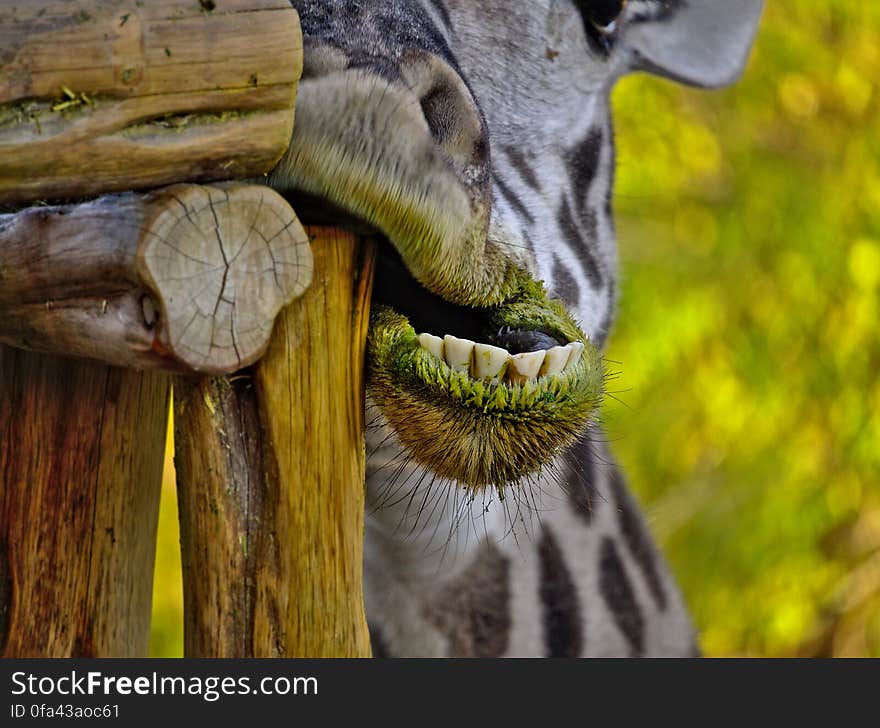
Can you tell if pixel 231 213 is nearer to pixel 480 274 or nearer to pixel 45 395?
pixel 480 274

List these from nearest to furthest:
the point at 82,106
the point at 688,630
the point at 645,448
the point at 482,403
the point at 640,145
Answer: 1. the point at 82,106
2. the point at 482,403
3. the point at 688,630
4. the point at 640,145
5. the point at 645,448

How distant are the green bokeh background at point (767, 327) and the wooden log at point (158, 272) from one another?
3785 millimetres

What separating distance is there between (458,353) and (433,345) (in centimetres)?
3

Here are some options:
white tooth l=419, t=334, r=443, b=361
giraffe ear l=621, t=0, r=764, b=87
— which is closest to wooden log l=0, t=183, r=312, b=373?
white tooth l=419, t=334, r=443, b=361

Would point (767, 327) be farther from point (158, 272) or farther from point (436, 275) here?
point (158, 272)

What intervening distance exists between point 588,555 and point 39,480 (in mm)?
1209

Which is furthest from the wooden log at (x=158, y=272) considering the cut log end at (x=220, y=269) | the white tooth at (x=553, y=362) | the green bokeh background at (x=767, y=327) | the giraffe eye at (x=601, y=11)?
the green bokeh background at (x=767, y=327)

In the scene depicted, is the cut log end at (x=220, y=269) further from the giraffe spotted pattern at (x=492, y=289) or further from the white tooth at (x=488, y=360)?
the white tooth at (x=488, y=360)

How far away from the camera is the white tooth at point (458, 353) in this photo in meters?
1.40

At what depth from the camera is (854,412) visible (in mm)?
5402

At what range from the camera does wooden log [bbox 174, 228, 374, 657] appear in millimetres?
1416

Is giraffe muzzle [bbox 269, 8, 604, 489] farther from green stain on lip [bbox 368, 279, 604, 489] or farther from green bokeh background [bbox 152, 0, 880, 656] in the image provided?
green bokeh background [bbox 152, 0, 880, 656]

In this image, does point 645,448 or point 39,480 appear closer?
point 39,480

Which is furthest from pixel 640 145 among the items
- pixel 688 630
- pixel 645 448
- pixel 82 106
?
pixel 82 106
